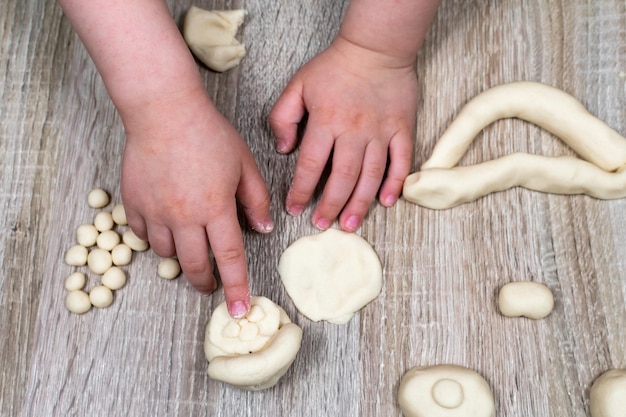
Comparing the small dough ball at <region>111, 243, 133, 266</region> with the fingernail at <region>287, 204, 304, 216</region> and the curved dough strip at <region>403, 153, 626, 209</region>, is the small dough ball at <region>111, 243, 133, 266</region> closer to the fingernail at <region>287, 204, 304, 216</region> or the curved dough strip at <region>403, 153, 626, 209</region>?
the fingernail at <region>287, 204, 304, 216</region>

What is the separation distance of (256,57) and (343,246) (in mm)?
302

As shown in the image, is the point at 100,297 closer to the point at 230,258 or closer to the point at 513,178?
the point at 230,258

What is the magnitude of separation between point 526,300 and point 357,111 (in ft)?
0.98

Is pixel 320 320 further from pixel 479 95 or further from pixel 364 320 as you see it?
pixel 479 95

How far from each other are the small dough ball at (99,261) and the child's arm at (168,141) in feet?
0.31

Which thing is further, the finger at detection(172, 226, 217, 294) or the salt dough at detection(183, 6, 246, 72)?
the salt dough at detection(183, 6, 246, 72)

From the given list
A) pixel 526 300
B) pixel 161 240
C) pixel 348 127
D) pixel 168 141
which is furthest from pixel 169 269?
pixel 526 300

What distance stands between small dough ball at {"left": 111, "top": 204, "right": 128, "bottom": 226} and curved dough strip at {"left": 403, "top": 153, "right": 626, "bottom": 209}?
0.35 meters

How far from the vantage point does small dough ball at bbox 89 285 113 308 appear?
0.84 m

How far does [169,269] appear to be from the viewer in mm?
854

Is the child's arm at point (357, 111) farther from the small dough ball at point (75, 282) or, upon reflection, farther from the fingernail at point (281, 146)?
the small dough ball at point (75, 282)

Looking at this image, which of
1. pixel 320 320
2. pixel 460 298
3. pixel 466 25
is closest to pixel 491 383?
pixel 460 298

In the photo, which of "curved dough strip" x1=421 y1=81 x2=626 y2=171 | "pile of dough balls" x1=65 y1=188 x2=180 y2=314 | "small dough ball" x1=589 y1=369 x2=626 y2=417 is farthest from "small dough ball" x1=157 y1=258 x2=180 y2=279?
"small dough ball" x1=589 y1=369 x2=626 y2=417

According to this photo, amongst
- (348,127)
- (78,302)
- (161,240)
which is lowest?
(78,302)
